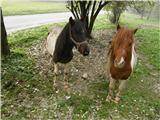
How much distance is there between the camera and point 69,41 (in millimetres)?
8250

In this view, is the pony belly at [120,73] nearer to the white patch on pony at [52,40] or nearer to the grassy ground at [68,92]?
the grassy ground at [68,92]

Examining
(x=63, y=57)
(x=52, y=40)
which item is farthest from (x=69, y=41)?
(x=52, y=40)

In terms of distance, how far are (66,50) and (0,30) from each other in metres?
3.09

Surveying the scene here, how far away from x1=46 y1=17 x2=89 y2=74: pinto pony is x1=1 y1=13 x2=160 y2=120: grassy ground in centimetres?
99

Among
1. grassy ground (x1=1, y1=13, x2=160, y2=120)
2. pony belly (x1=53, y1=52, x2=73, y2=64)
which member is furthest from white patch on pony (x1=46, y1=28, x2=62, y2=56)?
grassy ground (x1=1, y1=13, x2=160, y2=120)

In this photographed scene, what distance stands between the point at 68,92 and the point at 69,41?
153cm

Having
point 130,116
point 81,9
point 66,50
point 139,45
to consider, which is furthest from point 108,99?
point 139,45

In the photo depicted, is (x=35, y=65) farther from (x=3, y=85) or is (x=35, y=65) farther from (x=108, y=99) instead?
(x=108, y=99)

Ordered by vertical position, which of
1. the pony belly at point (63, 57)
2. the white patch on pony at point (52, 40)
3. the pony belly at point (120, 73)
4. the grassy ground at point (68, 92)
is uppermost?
the white patch on pony at point (52, 40)

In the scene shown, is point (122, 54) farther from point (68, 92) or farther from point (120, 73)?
point (68, 92)

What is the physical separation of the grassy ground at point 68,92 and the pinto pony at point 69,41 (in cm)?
99

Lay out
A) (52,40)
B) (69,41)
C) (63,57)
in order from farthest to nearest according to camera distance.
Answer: (52,40)
(63,57)
(69,41)

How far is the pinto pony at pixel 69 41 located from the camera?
301 inches

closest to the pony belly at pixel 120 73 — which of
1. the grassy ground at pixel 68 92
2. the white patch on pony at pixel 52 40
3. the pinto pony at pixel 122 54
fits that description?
the pinto pony at pixel 122 54
